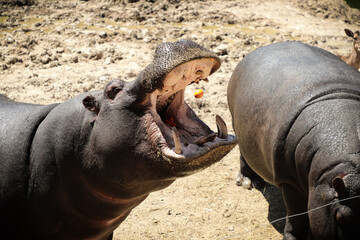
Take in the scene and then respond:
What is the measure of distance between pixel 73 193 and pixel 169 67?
3.29 feet

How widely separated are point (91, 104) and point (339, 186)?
5.33ft

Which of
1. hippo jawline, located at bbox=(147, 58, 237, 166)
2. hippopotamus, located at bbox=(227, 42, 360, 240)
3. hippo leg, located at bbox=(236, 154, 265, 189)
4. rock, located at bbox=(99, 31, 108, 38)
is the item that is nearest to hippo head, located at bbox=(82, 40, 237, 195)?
hippo jawline, located at bbox=(147, 58, 237, 166)

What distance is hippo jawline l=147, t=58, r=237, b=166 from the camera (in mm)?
2023

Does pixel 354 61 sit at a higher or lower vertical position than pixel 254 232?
higher

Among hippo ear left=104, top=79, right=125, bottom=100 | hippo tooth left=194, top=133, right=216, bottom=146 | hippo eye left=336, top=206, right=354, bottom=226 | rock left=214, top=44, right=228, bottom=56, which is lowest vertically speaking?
rock left=214, top=44, right=228, bottom=56

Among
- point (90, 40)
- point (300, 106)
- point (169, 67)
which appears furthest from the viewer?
point (90, 40)

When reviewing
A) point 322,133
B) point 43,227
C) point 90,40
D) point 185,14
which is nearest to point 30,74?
point 90,40

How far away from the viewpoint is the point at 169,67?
197 cm

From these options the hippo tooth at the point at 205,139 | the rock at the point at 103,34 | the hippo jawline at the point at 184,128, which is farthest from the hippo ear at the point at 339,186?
the rock at the point at 103,34

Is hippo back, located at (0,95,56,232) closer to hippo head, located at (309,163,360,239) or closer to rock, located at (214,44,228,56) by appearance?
hippo head, located at (309,163,360,239)

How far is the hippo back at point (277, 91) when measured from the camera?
125 inches

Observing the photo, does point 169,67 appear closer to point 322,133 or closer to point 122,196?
point 122,196

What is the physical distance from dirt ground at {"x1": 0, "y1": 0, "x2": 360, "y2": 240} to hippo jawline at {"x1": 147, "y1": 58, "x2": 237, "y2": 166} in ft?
6.57

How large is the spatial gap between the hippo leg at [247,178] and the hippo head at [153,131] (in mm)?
2627
